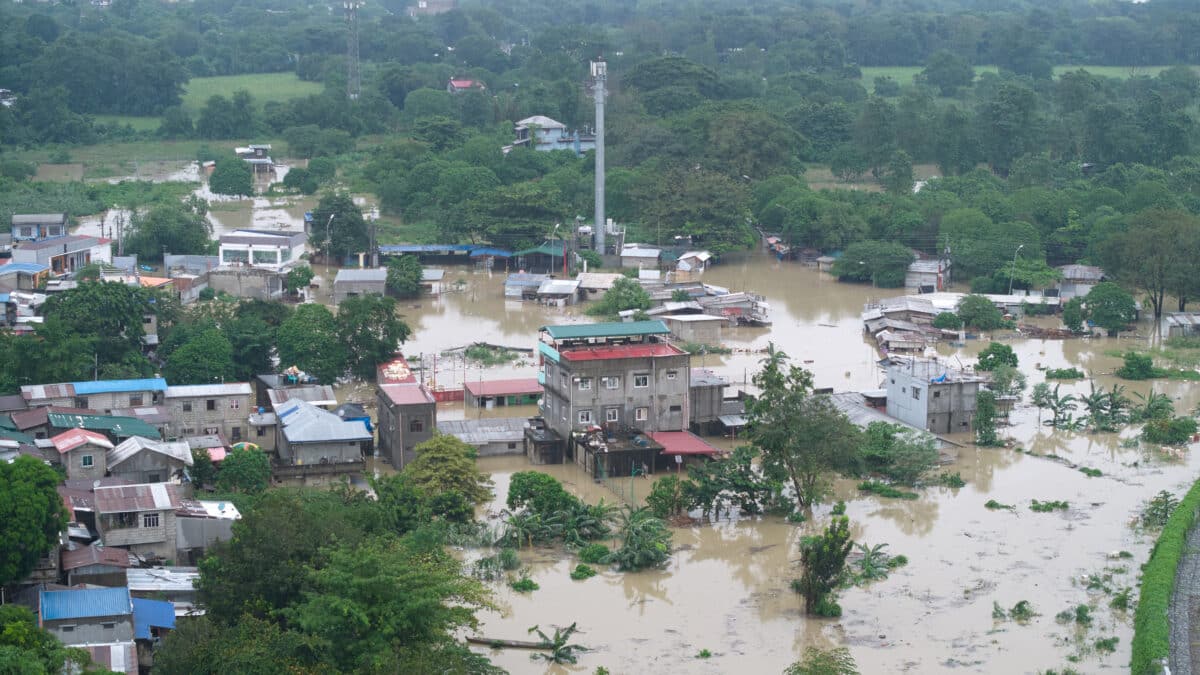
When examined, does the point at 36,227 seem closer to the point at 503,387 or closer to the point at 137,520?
the point at 503,387

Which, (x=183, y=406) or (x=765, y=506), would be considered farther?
(x=183, y=406)

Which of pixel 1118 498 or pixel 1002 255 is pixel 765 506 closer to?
pixel 1118 498

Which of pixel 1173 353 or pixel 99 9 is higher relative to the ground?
pixel 99 9

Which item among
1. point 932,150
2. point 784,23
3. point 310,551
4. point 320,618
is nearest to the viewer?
point 320,618

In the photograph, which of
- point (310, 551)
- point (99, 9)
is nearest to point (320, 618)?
point (310, 551)

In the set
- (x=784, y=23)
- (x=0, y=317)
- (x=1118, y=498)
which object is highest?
(x=784, y=23)
